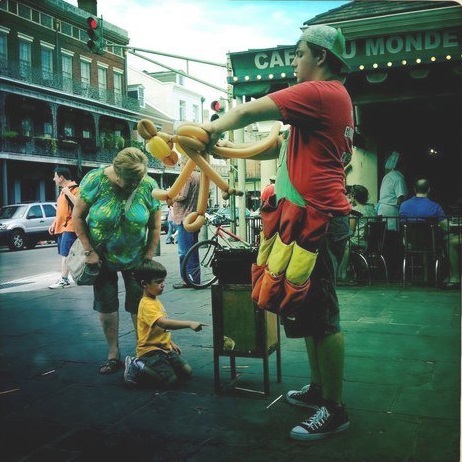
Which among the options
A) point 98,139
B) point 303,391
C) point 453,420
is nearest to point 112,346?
point 303,391

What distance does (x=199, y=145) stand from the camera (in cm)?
240

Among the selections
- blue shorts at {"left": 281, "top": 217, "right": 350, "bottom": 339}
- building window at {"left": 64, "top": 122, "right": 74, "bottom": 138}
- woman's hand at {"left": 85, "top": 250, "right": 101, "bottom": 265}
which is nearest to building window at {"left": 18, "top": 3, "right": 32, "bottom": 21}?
building window at {"left": 64, "top": 122, "right": 74, "bottom": 138}

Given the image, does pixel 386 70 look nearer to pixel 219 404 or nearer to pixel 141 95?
pixel 219 404

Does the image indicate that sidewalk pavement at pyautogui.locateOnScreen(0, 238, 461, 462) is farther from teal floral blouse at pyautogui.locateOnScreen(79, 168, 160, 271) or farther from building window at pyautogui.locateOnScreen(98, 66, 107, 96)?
building window at pyautogui.locateOnScreen(98, 66, 107, 96)

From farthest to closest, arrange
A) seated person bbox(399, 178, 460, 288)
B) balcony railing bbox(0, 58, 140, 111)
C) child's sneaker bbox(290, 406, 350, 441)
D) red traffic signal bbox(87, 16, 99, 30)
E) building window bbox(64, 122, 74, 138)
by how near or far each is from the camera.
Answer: building window bbox(64, 122, 74, 138) < balcony railing bbox(0, 58, 140, 111) < red traffic signal bbox(87, 16, 99, 30) < seated person bbox(399, 178, 460, 288) < child's sneaker bbox(290, 406, 350, 441)

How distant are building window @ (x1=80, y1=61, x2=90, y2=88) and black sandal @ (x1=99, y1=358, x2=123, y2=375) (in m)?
29.9

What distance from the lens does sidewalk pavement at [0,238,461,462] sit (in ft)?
8.45

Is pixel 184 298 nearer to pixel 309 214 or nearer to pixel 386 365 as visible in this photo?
pixel 386 365

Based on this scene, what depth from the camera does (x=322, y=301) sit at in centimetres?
270

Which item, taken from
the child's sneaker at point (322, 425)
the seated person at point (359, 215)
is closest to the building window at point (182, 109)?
the seated person at point (359, 215)

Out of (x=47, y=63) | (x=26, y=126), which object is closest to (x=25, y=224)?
(x=26, y=126)

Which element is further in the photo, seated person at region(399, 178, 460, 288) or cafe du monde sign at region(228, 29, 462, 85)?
cafe du monde sign at region(228, 29, 462, 85)

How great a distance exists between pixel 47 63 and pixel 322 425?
97.6ft

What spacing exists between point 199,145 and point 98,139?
31.5m
